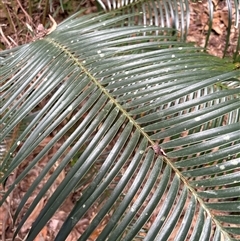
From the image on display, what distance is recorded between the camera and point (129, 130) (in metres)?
0.72

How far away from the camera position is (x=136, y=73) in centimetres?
80

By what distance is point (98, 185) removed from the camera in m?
0.67

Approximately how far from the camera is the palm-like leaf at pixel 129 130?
63 centimetres

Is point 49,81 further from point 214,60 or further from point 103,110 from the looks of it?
point 214,60

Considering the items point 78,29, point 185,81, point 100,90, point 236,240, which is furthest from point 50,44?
point 236,240

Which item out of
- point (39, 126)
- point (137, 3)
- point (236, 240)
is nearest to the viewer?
point (236, 240)

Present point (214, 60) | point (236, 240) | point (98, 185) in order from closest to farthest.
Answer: point (236, 240) → point (98, 185) → point (214, 60)

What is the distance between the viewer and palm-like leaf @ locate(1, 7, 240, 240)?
0.63m

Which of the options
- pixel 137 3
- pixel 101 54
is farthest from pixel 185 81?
pixel 137 3

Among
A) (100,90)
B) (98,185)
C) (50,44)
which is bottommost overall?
(98,185)

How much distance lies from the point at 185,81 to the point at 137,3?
755 mm

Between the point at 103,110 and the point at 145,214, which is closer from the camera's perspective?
the point at 145,214

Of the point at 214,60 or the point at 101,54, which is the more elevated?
the point at 101,54

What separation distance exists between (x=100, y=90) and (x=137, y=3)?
0.75 metres
